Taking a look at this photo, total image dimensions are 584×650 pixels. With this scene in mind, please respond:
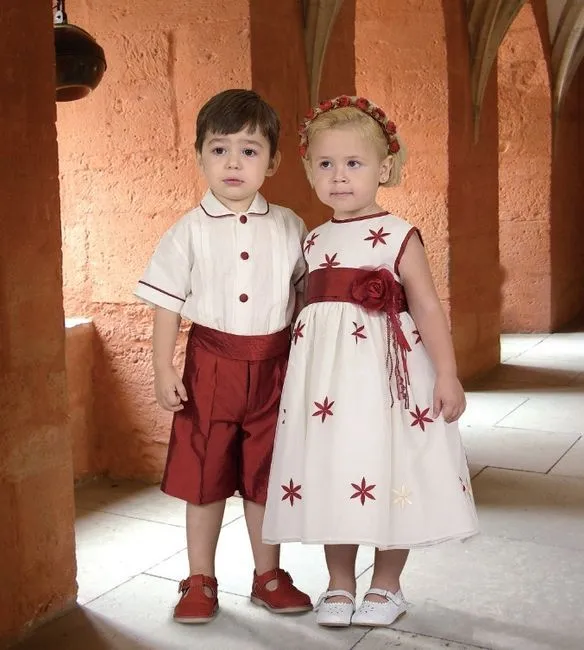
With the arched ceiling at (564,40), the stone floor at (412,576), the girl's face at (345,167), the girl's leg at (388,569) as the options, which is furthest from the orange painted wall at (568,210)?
the girl's face at (345,167)

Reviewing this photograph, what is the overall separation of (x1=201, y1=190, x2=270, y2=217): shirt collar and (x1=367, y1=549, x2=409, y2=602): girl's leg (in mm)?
963

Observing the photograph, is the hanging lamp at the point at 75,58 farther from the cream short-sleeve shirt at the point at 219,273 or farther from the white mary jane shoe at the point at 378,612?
the white mary jane shoe at the point at 378,612

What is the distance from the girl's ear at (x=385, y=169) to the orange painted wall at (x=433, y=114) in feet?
12.3

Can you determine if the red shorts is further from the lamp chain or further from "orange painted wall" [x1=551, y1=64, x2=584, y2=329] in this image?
"orange painted wall" [x1=551, y1=64, x2=584, y2=329]

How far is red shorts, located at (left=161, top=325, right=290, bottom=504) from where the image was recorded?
2484mm

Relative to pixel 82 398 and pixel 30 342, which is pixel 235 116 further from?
pixel 82 398

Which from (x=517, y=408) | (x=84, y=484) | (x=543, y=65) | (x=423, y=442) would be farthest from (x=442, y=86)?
(x=423, y=442)

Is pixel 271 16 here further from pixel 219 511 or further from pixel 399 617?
pixel 399 617

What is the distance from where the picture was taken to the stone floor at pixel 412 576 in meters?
2.45

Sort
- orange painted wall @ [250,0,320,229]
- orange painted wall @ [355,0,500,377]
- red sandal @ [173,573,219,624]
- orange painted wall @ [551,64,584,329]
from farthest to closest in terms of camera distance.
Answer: orange painted wall @ [551,64,584,329], orange painted wall @ [355,0,500,377], orange painted wall @ [250,0,320,229], red sandal @ [173,573,219,624]

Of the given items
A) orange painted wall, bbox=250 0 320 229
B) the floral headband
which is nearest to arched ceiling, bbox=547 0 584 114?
orange painted wall, bbox=250 0 320 229

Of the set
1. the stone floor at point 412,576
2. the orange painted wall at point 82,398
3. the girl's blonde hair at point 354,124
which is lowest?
the stone floor at point 412,576

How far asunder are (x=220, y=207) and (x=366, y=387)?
2.02 ft

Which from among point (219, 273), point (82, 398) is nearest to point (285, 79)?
point (82, 398)
